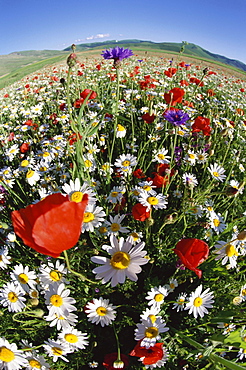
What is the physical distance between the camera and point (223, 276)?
1526 mm

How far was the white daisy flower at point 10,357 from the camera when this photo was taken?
1087 mm

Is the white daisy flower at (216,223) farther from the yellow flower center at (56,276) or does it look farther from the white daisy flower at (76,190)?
the yellow flower center at (56,276)

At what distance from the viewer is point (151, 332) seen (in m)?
1.10

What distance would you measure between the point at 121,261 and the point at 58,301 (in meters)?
0.45

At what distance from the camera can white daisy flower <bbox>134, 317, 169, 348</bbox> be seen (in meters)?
1.07

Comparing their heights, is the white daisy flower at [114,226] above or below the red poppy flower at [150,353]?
above

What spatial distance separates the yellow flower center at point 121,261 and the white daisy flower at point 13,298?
2.36ft

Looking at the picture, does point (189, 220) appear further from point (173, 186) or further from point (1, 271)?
point (1, 271)

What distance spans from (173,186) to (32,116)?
2.45 meters

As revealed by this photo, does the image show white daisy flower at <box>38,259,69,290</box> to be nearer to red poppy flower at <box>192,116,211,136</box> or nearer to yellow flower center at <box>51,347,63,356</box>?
yellow flower center at <box>51,347,63,356</box>

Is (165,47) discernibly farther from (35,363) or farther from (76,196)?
(35,363)

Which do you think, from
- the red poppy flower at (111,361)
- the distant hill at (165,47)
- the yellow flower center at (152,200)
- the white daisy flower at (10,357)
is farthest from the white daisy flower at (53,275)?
the distant hill at (165,47)

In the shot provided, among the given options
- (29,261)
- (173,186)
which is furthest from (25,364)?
(173,186)

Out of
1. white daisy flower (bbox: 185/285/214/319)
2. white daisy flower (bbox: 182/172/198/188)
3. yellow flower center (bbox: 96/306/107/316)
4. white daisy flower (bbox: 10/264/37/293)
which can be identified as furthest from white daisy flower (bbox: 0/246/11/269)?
white daisy flower (bbox: 182/172/198/188)
